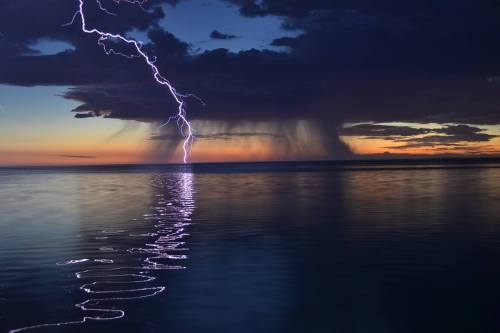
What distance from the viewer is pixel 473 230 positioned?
22062 millimetres

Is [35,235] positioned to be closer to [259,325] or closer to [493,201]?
[259,325]

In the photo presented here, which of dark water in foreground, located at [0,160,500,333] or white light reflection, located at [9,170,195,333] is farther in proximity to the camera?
white light reflection, located at [9,170,195,333]

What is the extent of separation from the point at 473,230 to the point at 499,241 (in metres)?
3.10

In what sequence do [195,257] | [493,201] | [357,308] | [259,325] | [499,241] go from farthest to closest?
1. [493,201]
2. [499,241]
3. [195,257]
4. [357,308]
5. [259,325]

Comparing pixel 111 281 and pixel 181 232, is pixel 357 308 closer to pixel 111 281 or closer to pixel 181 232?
pixel 111 281

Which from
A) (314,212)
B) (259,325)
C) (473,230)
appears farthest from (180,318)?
(314,212)

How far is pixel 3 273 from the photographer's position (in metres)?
14.3

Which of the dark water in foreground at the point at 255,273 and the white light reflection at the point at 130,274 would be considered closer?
the dark water in foreground at the point at 255,273

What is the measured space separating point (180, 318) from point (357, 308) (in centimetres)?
332

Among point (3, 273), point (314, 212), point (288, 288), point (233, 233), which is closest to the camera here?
point (288, 288)

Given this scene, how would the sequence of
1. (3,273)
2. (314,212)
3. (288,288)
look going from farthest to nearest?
(314,212) → (3,273) → (288,288)

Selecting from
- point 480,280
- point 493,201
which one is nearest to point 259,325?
point 480,280

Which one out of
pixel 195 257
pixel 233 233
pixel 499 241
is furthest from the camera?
pixel 233 233

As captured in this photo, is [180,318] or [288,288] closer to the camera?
[180,318]
